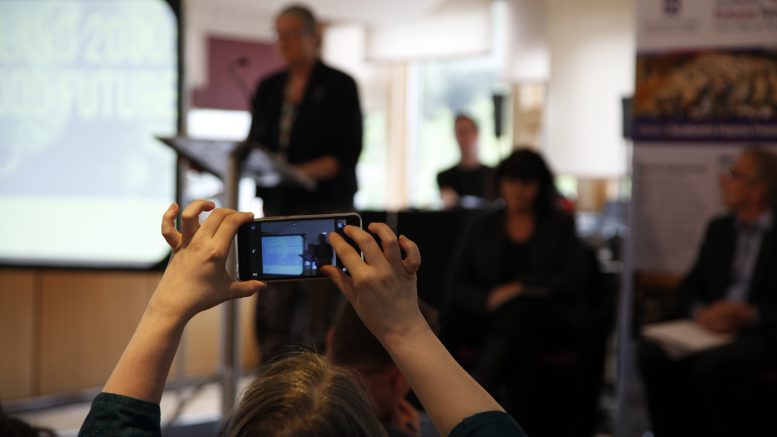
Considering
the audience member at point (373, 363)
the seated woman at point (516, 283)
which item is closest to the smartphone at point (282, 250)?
the audience member at point (373, 363)

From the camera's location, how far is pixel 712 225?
10.8ft

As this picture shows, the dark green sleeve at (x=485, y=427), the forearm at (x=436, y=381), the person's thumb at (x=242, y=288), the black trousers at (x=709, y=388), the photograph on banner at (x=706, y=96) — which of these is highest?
the photograph on banner at (x=706, y=96)

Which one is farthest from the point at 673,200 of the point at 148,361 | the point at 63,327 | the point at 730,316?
the point at 148,361

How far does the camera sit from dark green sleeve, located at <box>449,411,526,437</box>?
77cm

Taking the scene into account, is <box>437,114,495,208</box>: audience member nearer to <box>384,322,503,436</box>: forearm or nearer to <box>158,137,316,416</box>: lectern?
<box>158,137,316,416</box>: lectern

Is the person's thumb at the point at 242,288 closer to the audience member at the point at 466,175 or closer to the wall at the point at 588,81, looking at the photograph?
the audience member at the point at 466,175

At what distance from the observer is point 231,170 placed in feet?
9.02

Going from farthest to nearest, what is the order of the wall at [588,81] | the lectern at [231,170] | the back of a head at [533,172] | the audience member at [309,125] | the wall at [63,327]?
the wall at [588,81]
the wall at [63,327]
the back of a head at [533,172]
the audience member at [309,125]
the lectern at [231,170]

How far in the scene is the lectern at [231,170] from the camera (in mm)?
2637

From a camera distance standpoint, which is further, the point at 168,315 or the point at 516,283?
the point at 516,283

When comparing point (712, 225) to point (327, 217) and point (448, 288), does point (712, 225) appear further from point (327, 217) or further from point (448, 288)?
point (327, 217)

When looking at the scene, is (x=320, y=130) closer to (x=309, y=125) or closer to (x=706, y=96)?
(x=309, y=125)

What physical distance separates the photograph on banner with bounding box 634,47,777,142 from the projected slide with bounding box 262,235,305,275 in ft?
8.73

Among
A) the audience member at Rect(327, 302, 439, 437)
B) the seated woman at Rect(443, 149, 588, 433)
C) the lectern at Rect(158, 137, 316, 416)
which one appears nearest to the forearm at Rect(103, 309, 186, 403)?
the audience member at Rect(327, 302, 439, 437)
